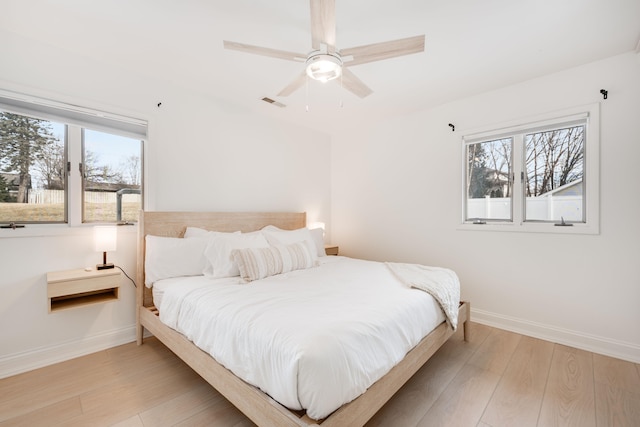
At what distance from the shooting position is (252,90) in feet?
9.73

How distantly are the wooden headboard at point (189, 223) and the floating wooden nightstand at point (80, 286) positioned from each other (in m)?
0.24

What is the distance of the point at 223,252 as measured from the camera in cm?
245

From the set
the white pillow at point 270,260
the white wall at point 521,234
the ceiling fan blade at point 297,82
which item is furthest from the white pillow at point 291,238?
the ceiling fan blade at point 297,82

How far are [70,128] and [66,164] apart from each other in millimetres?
308

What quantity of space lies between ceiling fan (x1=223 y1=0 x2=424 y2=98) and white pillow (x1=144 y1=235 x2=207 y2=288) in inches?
65.7

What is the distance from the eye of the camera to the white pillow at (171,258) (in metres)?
2.38

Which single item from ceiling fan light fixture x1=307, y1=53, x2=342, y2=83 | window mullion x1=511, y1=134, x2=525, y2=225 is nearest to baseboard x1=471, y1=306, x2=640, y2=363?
window mullion x1=511, y1=134, x2=525, y2=225

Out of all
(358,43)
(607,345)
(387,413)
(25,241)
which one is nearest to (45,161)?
(25,241)

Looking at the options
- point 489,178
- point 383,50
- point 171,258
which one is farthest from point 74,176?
point 489,178

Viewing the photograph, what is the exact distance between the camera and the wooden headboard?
252cm

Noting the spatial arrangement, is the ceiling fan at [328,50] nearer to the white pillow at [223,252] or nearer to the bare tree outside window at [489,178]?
the white pillow at [223,252]

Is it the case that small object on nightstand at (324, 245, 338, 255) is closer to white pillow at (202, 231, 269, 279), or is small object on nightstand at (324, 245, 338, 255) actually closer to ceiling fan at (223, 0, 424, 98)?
white pillow at (202, 231, 269, 279)

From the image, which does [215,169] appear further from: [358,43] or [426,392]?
[426,392]

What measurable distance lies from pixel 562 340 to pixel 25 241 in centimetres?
462
